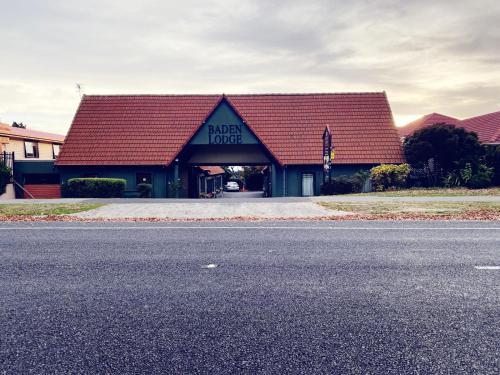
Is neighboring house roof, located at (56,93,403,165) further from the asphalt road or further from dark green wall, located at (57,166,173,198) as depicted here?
the asphalt road

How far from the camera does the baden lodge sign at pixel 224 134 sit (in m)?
24.2

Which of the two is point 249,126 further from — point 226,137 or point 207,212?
point 207,212

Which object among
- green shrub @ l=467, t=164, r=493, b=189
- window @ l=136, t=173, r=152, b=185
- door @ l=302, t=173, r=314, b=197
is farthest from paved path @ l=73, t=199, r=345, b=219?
green shrub @ l=467, t=164, r=493, b=189

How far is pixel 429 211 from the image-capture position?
11891mm

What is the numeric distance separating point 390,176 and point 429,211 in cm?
1088

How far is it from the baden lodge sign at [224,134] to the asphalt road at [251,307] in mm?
17644

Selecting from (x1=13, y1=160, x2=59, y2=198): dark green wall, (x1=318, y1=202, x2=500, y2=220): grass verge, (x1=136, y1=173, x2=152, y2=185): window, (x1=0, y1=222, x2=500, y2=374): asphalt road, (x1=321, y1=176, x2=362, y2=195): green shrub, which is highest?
(x1=13, y1=160, x2=59, y2=198): dark green wall

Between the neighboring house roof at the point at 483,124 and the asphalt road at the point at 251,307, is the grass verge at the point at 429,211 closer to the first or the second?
the asphalt road at the point at 251,307

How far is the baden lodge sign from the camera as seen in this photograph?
24.2 metres

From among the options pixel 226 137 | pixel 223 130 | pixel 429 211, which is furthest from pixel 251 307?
pixel 223 130

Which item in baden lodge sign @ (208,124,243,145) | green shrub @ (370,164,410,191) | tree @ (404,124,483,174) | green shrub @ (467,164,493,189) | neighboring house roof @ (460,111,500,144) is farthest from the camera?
neighboring house roof @ (460,111,500,144)

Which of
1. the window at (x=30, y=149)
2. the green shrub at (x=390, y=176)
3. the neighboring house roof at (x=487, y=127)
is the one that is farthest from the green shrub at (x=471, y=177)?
the window at (x=30, y=149)

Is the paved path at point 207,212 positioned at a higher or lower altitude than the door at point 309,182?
lower

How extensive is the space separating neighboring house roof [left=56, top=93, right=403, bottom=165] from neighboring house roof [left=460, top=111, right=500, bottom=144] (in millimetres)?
7929
